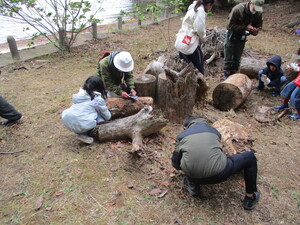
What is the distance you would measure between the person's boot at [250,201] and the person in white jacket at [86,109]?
223 cm

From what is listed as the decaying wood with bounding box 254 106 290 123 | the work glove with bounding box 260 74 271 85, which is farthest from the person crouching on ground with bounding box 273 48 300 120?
the work glove with bounding box 260 74 271 85

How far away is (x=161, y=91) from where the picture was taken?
4.37 m

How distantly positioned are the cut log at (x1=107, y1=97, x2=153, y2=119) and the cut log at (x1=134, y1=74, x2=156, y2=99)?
1.34 feet

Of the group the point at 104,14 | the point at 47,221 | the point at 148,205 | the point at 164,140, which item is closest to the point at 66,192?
the point at 47,221

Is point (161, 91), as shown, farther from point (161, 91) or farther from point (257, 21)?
point (257, 21)

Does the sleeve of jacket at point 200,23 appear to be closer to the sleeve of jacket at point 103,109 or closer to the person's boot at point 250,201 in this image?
the sleeve of jacket at point 103,109

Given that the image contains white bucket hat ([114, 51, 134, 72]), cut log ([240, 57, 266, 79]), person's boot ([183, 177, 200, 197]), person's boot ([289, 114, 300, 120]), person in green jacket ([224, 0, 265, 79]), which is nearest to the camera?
person's boot ([183, 177, 200, 197])

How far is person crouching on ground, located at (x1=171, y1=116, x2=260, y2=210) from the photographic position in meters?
2.32

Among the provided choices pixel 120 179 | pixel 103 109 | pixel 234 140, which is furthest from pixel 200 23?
pixel 120 179

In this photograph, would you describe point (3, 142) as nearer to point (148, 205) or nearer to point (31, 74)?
point (148, 205)

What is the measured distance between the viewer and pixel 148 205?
2594 millimetres

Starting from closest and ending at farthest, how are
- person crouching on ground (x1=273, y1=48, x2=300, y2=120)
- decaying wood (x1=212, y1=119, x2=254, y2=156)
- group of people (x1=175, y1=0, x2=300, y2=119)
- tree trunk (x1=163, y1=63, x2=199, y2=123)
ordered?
decaying wood (x1=212, y1=119, x2=254, y2=156), tree trunk (x1=163, y1=63, x2=199, y2=123), group of people (x1=175, y1=0, x2=300, y2=119), person crouching on ground (x1=273, y1=48, x2=300, y2=120)

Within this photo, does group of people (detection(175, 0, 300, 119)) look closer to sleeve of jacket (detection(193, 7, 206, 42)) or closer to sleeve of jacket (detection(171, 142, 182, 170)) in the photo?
sleeve of jacket (detection(193, 7, 206, 42))

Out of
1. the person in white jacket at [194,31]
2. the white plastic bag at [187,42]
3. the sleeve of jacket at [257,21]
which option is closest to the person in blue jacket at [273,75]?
the sleeve of jacket at [257,21]
